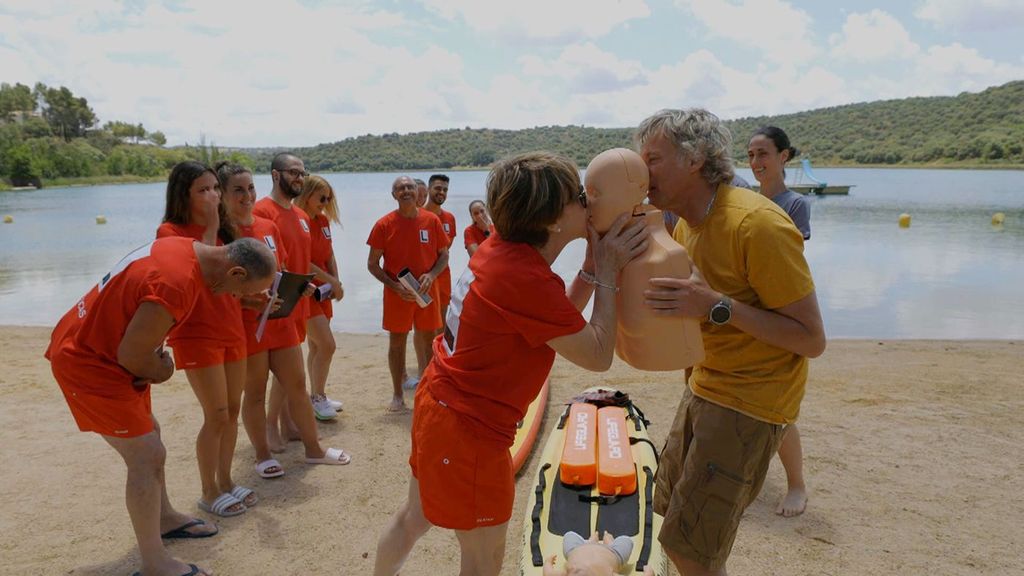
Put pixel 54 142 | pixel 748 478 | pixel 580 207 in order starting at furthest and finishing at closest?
pixel 54 142
pixel 748 478
pixel 580 207

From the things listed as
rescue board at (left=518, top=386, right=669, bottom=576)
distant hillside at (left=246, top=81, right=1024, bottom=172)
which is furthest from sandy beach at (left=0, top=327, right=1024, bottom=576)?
distant hillside at (left=246, top=81, right=1024, bottom=172)

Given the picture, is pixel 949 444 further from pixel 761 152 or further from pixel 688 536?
pixel 688 536

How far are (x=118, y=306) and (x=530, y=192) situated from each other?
222 cm

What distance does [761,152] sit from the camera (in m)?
4.53

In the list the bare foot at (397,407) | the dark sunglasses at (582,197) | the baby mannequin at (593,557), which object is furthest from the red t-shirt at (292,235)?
the dark sunglasses at (582,197)

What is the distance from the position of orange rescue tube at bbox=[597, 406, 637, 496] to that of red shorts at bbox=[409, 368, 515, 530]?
1508 mm

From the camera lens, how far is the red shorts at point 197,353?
397cm

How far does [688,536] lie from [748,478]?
12.7 inches

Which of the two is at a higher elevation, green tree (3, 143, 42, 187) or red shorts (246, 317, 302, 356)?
green tree (3, 143, 42, 187)

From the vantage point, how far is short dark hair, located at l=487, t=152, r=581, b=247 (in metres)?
2.17

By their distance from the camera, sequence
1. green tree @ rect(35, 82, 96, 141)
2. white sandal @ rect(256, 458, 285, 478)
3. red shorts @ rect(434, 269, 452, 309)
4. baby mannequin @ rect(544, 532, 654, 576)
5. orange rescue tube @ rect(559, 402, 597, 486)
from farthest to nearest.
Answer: green tree @ rect(35, 82, 96, 141), red shorts @ rect(434, 269, 452, 309), white sandal @ rect(256, 458, 285, 478), orange rescue tube @ rect(559, 402, 597, 486), baby mannequin @ rect(544, 532, 654, 576)

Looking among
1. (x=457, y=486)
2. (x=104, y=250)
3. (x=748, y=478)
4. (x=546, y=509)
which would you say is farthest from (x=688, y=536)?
(x=104, y=250)

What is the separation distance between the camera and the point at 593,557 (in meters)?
2.91

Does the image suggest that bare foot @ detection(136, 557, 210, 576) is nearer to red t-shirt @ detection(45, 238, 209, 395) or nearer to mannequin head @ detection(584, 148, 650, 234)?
red t-shirt @ detection(45, 238, 209, 395)
